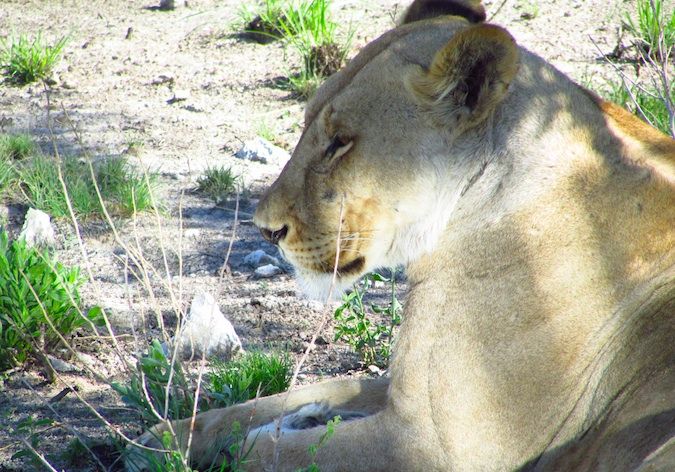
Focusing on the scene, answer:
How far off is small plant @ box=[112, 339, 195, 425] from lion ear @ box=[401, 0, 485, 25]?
1.40 m

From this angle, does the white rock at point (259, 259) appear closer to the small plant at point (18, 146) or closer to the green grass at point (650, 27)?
the small plant at point (18, 146)

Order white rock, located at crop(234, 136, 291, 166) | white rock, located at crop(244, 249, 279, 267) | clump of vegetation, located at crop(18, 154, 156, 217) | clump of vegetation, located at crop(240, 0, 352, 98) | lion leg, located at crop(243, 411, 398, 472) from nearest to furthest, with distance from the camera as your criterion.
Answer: lion leg, located at crop(243, 411, 398, 472) < white rock, located at crop(244, 249, 279, 267) < clump of vegetation, located at crop(18, 154, 156, 217) < white rock, located at crop(234, 136, 291, 166) < clump of vegetation, located at crop(240, 0, 352, 98)

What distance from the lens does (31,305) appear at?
12.4 ft

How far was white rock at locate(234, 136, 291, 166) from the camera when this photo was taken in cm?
592

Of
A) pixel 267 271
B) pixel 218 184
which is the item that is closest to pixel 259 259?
pixel 267 271

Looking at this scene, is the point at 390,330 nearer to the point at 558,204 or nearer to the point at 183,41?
the point at 558,204

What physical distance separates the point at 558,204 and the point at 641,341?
0.44m

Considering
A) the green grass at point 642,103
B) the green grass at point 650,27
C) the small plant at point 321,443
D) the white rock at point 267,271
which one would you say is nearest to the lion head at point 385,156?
the small plant at point 321,443

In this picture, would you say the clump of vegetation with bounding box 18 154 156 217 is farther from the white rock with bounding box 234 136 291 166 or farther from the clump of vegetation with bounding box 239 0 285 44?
the clump of vegetation with bounding box 239 0 285 44

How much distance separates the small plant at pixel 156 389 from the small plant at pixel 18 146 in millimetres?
2797

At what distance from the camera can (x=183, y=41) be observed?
26.4 feet

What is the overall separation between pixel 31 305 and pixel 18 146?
86.2 inches

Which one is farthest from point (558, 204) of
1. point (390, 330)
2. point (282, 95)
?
point (282, 95)

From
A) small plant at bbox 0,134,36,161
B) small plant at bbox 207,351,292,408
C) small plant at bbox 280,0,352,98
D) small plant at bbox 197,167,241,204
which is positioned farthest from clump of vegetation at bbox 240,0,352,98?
small plant at bbox 207,351,292,408
